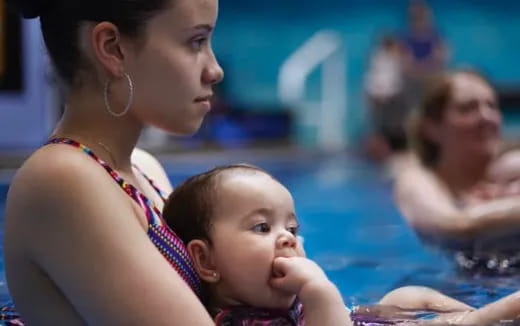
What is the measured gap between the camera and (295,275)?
1.92m

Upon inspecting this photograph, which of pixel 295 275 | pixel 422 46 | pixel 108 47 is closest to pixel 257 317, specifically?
pixel 295 275

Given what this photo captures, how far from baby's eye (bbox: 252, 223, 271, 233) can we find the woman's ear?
16.8 inches

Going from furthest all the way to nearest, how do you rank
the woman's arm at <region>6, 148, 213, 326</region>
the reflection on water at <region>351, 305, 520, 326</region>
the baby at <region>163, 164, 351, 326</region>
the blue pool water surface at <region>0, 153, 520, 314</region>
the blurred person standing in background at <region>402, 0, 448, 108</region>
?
1. the blurred person standing in background at <region>402, 0, 448, 108</region>
2. the blue pool water surface at <region>0, 153, 520, 314</region>
3. the reflection on water at <region>351, 305, 520, 326</region>
4. the baby at <region>163, 164, 351, 326</region>
5. the woman's arm at <region>6, 148, 213, 326</region>

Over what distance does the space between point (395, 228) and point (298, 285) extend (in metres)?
4.30

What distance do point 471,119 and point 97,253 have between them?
109 inches

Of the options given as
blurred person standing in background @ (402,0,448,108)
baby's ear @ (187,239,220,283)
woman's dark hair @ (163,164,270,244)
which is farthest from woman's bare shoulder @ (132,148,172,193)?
blurred person standing in background @ (402,0,448,108)

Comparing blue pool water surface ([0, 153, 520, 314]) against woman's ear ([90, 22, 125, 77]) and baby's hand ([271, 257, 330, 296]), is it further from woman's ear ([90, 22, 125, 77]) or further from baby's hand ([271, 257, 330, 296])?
woman's ear ([90, 22, 125, 77])

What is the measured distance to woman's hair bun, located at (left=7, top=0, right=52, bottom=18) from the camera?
6.37 ft

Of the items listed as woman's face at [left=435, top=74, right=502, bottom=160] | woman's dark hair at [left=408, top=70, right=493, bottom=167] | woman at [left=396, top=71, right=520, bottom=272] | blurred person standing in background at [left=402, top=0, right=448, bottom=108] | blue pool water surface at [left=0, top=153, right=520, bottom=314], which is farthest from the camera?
blurred person standing in background at [left=402, top=0, right=448, bottom=108]

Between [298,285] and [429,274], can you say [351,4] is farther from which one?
[298,285]

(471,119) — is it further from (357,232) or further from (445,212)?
(357,232)

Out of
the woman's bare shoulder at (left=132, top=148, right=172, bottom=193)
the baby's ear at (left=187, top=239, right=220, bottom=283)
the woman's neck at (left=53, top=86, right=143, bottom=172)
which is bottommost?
the baby's ear at (left=187, top=239, right=220, bottom=283)

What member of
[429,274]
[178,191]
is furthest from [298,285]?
[429,274]

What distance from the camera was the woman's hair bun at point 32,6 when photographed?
1941mm
